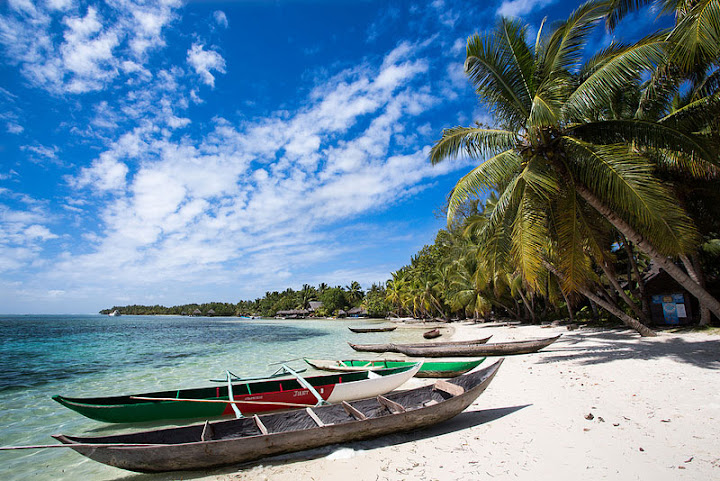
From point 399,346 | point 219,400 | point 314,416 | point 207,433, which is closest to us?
point 207,433

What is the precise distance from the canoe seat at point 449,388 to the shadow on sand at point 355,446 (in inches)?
17.2

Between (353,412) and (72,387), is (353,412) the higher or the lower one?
the higher one

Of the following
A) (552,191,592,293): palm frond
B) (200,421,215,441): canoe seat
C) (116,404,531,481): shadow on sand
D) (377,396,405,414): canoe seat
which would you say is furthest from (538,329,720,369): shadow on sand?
(200,421,215,441): canoe seat

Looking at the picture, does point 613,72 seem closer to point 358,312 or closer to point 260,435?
point 260,435

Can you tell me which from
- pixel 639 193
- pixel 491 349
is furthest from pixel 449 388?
→ pixel 491 349

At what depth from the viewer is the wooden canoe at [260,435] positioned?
399cm

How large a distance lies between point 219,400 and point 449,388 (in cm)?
438

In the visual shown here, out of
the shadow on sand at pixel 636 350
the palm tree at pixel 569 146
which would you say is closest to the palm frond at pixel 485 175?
the palm tree at pixel 569 146

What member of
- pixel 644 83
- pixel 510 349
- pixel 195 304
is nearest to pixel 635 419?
pixel 510 349

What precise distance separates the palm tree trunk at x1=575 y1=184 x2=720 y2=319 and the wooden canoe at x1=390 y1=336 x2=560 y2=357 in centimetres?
401

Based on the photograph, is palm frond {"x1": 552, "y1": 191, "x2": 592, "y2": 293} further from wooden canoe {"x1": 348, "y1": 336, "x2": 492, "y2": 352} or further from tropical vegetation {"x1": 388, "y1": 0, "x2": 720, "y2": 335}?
wooden canoe {"x1": 348, "y1": 336, "x2": 492, "y2": 352}

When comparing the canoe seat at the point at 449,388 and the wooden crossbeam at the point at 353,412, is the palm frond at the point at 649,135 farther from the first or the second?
the wooden crossbeam at the point at 353,412

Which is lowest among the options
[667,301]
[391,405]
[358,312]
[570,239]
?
[358,312]

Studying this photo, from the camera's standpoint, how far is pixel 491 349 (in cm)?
1197
